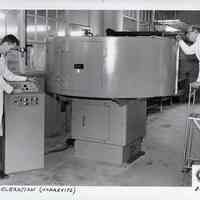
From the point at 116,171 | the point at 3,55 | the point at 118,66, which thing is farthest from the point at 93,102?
the point at 3,55

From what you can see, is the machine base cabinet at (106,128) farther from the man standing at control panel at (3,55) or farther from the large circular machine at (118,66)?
the man standing at control panel at (3,55)

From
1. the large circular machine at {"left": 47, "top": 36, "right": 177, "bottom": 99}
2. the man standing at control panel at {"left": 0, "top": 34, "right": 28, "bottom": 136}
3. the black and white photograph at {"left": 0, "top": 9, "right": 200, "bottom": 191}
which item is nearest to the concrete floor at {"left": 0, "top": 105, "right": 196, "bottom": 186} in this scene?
the black and white photograph at {"left": 0, "top": 9, "right": 200, "bottom": 191}

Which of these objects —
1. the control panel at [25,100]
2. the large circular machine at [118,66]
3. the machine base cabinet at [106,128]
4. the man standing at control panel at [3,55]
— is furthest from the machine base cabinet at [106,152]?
the man standing at control panel at [3,55]

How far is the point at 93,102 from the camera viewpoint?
2.83 meters

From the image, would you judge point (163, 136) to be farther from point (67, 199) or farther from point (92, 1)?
point (92, 1)

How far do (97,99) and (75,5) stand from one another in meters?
1.03

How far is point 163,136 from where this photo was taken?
383 cm

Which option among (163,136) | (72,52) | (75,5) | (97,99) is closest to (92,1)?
(75,5)

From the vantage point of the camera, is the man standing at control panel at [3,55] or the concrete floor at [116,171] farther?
the concrete floor at [116,171]

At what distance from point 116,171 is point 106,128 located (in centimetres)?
36

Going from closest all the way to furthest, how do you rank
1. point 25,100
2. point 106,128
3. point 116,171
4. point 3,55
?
point 3,55, point 25,100, point 116,171, point 106,128

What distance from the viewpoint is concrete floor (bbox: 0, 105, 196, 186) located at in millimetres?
2467

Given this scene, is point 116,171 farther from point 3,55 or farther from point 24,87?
point 3,55

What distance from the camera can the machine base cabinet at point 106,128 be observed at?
2775mm
